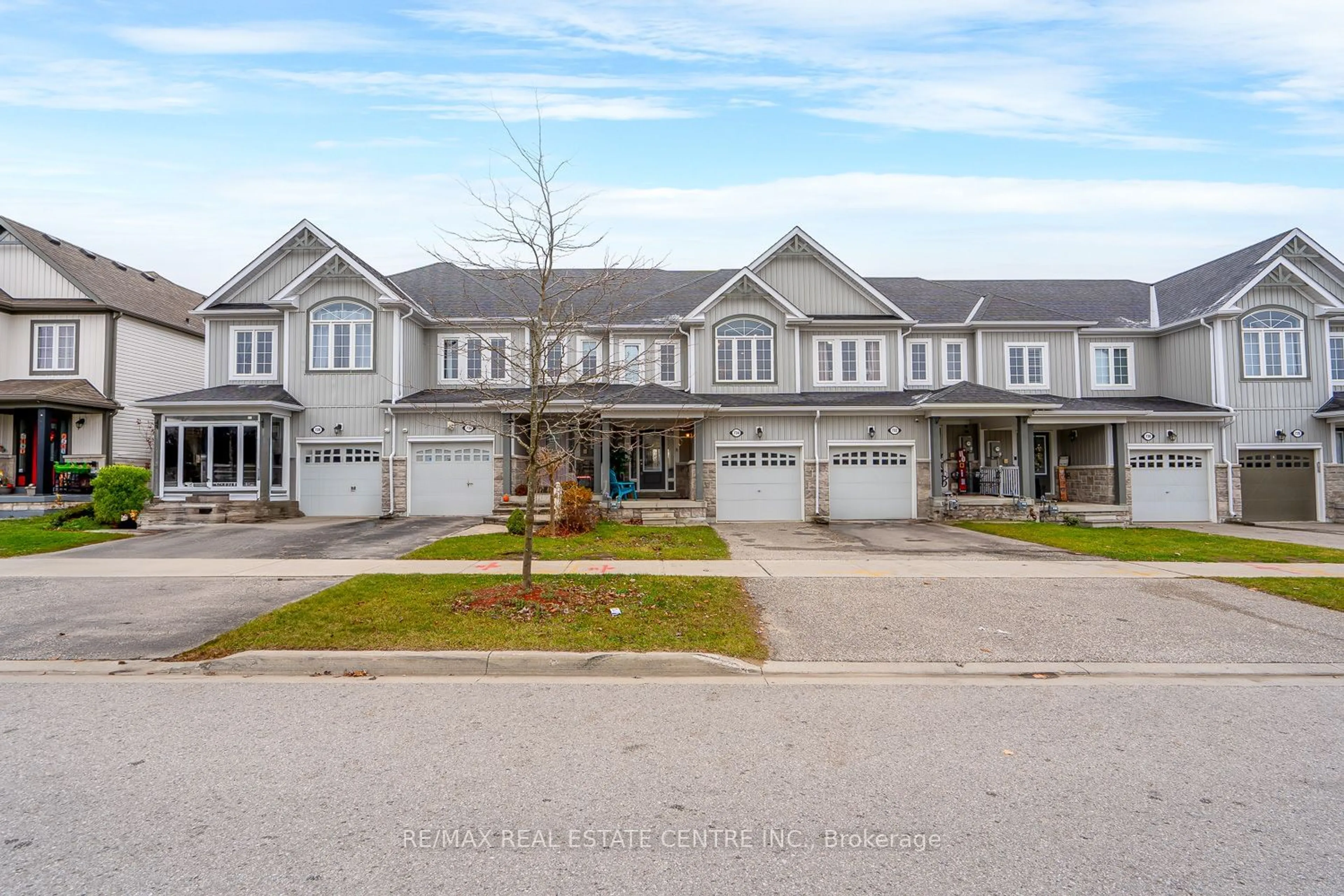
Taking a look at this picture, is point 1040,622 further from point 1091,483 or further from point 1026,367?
point 1026,367

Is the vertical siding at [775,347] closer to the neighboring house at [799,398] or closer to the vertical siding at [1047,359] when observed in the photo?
the neighboring house at [799,398]

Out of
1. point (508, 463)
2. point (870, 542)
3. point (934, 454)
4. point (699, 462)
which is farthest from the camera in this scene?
point (934, 454)

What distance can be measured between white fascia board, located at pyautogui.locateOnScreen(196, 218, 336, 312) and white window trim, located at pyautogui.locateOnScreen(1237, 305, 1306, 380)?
93.1ft

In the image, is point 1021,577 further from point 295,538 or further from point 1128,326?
point 1128,326

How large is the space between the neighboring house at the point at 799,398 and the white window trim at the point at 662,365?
0.05 m

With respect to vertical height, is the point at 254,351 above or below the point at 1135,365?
above

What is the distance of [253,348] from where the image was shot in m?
22.0

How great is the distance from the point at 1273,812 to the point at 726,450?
56.6 ft

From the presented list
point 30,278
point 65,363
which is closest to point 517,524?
point 65,363

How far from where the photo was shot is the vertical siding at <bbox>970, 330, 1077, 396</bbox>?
23.3m

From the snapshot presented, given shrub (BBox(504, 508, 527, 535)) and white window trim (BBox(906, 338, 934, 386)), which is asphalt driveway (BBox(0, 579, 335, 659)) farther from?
white window trim (BBox(906, 338, 934, 386))

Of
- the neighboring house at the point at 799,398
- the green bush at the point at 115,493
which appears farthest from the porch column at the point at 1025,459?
the green bush at the point at 115,493

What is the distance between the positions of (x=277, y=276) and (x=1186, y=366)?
96.2ft

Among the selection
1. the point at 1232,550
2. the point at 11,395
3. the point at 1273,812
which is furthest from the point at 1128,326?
the point at 11,395
